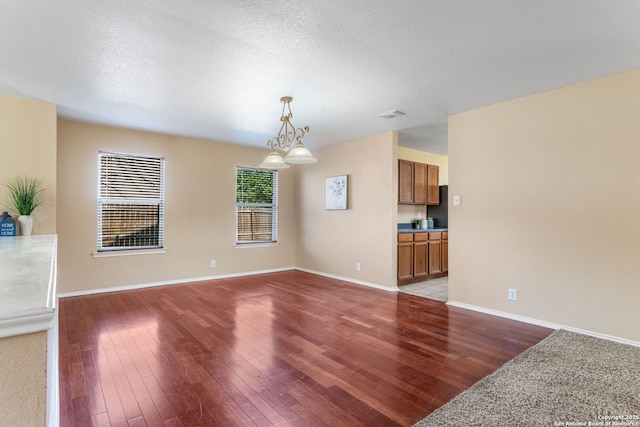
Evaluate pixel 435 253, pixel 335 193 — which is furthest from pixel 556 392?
pixel 335 193

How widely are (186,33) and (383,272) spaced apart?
400cm

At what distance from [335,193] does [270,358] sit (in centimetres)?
361

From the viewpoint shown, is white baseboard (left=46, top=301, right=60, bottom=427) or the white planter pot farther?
the white planter pot

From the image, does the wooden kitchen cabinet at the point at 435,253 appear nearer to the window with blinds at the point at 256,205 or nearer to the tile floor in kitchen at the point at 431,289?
the tile floor in kitchen at the point at 431,289

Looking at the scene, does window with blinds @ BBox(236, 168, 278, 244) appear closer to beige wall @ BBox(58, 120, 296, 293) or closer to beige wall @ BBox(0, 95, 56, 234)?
beige wall @ BBox(58, 120, 296, 293)

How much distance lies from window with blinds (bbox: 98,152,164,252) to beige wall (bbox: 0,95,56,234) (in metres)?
0.99

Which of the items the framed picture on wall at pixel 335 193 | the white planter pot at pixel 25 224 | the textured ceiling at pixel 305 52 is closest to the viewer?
the textured ceiling at pixel 305 52

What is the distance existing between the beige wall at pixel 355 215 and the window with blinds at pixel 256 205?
0.56 m

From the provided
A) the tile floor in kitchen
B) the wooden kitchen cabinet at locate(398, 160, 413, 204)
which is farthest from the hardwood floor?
the wooden kitchen cabinet at locate(398, 160, 413, 204)

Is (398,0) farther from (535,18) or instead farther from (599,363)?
(599,363)

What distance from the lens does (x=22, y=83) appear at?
10.3ft

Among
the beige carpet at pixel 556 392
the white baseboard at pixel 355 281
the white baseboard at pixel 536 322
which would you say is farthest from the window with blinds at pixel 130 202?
the beige carpet at pixel 556 392

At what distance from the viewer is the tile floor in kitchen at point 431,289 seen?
180 inches

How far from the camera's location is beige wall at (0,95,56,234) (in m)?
3.48
